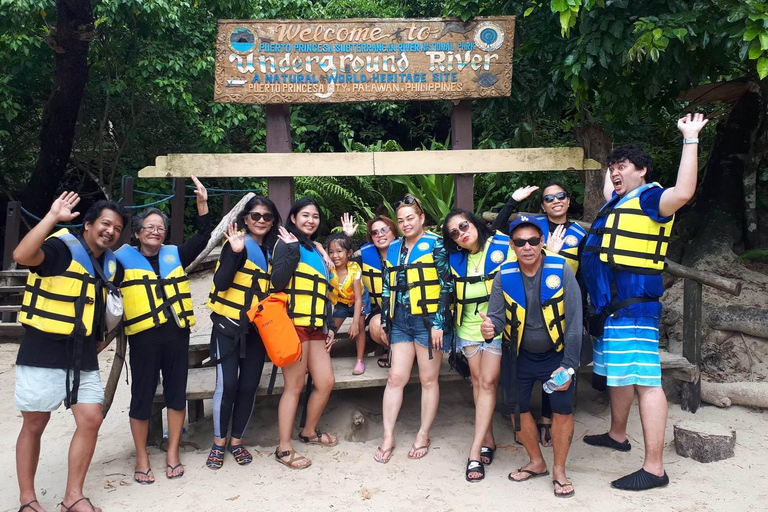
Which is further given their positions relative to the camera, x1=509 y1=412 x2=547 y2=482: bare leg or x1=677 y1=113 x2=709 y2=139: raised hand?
x1=509 y1=412 x2=547 y2=482: bare leg

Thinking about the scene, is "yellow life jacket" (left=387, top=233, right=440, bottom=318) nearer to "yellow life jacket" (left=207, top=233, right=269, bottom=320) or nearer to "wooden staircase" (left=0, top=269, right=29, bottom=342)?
"yellow life jacket" (left=207, top=233, right=269, bottom=320)

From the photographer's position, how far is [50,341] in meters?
3.49

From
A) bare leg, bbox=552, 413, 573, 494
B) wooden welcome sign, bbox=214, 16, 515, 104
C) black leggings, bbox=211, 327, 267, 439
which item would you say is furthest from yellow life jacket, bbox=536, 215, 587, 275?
black leggings, bbox=211, 327, 267, 439

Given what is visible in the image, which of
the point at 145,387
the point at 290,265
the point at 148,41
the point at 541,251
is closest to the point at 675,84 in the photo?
the point at 541,251

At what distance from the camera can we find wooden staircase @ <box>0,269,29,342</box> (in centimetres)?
795

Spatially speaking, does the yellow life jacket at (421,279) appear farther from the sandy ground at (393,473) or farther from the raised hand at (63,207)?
the raised hand at (63,207)

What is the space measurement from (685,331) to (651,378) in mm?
1554

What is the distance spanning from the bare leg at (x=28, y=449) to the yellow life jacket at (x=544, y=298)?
2681 millimetres

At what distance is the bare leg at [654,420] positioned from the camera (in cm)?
376

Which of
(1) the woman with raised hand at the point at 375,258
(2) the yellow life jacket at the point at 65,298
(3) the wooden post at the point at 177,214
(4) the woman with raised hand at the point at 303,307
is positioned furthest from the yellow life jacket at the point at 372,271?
(3) the wooden post at the point at 177,214

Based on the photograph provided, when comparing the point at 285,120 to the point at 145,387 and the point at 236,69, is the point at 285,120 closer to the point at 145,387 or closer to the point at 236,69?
the point at 236,69

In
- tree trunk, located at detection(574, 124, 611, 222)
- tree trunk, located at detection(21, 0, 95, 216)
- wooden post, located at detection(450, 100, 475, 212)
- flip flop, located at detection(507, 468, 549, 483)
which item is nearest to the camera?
flip flop, located at detection(507, 468, 549, 483)

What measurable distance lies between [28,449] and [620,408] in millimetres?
3656

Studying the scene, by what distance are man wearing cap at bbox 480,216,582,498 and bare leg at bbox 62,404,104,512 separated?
2292 mm
